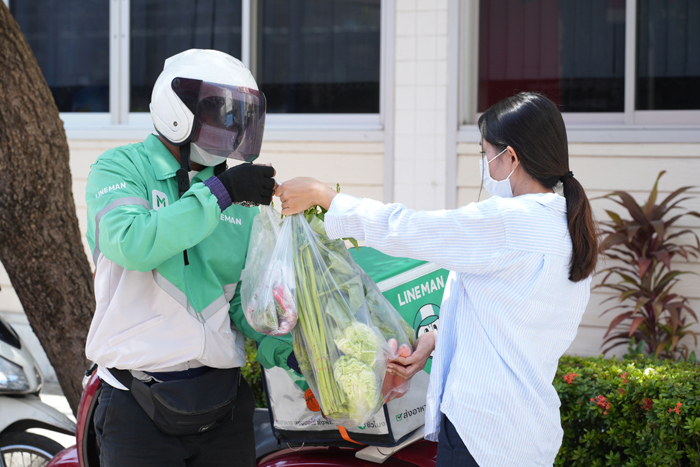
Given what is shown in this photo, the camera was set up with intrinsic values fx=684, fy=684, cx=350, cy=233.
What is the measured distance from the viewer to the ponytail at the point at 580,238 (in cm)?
160

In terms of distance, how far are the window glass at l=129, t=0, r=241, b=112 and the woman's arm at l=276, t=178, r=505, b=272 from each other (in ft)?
14.5

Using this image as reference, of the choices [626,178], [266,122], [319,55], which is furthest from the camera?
[266,122]

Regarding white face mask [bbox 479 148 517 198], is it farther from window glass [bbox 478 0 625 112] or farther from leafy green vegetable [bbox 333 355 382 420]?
window glass [bbox 478 0 625 112]

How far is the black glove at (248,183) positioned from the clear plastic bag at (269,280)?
145 millimetres

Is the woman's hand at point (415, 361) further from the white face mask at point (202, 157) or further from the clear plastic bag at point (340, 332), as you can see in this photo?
the white face mask at point (202, 157)

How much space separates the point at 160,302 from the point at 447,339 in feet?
2.48

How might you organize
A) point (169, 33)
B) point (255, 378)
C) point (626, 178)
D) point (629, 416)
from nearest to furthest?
1. point (629, 416)
2. point (255, 378)
3. point (626, 178)
4. point (169, 33)

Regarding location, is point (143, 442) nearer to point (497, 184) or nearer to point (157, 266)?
point (157, 266)

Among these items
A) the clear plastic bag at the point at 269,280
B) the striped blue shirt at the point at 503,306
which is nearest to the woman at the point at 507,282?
the striped blue shirt at the point at 503,306

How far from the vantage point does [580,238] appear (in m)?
1.60

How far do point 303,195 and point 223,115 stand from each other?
0.33m

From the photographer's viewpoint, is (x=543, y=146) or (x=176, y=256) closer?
(x=543, y=146)

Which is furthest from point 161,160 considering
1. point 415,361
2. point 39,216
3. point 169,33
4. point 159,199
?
point 169,33

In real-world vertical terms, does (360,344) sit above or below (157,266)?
below
